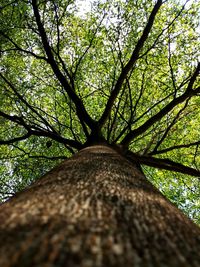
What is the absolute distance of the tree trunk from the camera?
0.93m

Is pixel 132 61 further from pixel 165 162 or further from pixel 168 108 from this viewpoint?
pixel 165 162

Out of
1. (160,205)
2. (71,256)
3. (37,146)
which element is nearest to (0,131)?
(37,146)

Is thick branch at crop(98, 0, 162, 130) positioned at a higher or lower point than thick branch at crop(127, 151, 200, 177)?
higher

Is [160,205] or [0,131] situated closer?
[160,205]

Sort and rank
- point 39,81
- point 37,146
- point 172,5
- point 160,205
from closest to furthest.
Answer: point 160,205 < point 172,5 < point 39,81 < point 37,146

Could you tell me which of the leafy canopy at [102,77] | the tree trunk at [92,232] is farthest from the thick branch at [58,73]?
the tree trunk at [92,232]

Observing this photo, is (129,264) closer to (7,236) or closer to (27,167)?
(7,236)

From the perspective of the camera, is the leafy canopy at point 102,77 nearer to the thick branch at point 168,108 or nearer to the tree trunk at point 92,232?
the thick branch at point 168,108

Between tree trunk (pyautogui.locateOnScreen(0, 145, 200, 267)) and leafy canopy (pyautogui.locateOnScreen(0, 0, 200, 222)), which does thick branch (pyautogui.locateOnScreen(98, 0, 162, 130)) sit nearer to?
leafy canopy (pyautogui.locateOnScreen(0, 0, 200, 222))

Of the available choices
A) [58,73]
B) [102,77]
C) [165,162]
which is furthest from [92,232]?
[102,77]

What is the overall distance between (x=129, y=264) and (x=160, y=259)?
16cm

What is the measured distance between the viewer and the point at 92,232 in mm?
1105

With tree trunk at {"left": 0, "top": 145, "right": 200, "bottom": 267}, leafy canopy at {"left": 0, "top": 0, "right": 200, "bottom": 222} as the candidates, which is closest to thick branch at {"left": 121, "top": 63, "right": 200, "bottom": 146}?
leafy canopy at {"left": 0, "top": 0, "right": 200, "bottom": 222}

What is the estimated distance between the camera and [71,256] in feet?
2.98
